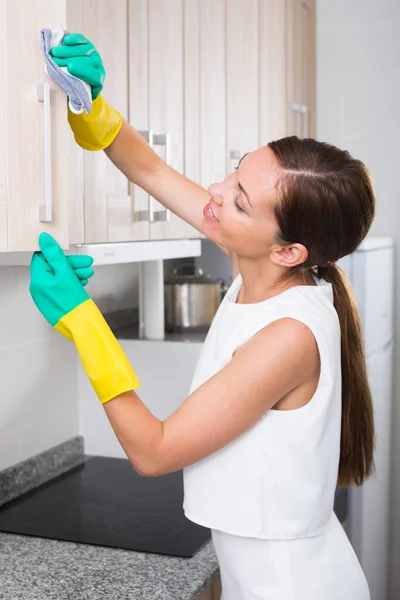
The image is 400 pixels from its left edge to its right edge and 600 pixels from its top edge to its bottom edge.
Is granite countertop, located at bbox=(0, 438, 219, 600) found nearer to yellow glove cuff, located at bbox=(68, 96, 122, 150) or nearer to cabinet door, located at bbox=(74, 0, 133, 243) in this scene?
cabinet door, located at bbox=(74, 0, 133, 243)

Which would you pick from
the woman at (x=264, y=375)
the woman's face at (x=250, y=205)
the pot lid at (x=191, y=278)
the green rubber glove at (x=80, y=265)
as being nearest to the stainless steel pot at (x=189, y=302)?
the pot lid at (x=191, y=278)

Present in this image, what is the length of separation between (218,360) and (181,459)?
17cm

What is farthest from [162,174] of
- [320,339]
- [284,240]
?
[320,339]

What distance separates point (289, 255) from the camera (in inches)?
48.4

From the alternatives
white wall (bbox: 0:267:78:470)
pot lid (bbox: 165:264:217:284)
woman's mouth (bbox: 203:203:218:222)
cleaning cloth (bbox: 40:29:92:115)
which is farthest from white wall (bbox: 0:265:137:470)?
cleaning cloth (bbox: 40:29:92:115)

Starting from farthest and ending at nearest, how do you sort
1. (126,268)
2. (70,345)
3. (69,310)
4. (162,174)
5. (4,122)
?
(126,268) < (70,345) < (162,174) < (69,310) < (4,122)

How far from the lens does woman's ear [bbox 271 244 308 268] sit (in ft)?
3.99

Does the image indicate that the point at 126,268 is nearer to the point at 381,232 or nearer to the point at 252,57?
the point at 252,57

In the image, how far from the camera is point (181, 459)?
1.14m

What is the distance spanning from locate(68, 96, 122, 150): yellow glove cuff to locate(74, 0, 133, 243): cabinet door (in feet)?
0.44

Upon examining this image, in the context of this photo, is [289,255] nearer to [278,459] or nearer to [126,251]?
[278,459]

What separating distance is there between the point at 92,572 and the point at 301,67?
6.32 feet

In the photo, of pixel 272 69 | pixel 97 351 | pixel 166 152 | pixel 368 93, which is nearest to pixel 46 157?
pixel 97 351

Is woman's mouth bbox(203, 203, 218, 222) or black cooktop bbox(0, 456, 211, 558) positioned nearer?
woman's mouth bbox(203, 203, 218, 222)
